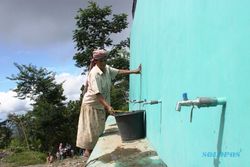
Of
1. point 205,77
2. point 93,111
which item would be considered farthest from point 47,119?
point 205,77

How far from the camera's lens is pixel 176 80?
2775 mm

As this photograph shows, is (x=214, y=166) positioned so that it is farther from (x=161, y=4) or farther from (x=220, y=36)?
(x=161, y=4)

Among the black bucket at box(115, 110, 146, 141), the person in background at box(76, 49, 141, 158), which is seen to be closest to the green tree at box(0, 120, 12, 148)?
the person in background at box(76, 49, 141, 158)

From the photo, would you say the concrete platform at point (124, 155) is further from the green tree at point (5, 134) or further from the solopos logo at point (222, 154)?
the green tree at point (5, 134)

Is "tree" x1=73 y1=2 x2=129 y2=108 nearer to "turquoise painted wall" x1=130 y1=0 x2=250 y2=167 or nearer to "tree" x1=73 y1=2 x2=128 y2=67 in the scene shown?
"tree" x1=73 y1=2 x2=128 y2=67

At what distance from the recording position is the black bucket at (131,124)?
432 centimetres

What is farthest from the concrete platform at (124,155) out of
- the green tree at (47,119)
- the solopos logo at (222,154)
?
the green tree at (47,119)

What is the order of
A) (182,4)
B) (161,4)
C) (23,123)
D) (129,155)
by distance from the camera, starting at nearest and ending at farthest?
(182,4), (161,4), (129,155), (23,123)

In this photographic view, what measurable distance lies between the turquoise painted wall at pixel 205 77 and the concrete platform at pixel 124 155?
0.20 meters

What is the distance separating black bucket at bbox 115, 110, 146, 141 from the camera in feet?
14.2

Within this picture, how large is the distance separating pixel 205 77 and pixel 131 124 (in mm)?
2441

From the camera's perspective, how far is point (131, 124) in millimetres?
4379

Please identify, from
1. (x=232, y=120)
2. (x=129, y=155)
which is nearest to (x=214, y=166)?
(x=232, y=120)

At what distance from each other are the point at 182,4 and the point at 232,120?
1.15m
